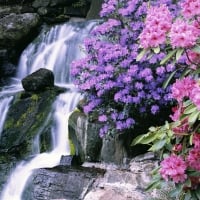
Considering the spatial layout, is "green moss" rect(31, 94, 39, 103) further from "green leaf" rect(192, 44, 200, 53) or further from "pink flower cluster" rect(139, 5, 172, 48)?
"green leaf" rect(192, 44, 200, 53)

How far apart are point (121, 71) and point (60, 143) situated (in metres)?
2.12

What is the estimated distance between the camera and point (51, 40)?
9.93m

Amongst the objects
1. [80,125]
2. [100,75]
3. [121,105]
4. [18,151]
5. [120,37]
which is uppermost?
[120,37]

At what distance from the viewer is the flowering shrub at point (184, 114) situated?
254 cm

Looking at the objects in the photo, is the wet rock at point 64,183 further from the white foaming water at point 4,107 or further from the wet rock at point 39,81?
the wet rock at point 39,81

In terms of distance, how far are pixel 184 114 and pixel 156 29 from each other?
487mm

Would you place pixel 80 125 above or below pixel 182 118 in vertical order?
below

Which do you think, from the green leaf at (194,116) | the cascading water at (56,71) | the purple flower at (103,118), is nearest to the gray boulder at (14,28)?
the cascading water at (56,71)

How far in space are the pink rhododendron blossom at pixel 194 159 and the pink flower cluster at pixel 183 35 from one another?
58cm

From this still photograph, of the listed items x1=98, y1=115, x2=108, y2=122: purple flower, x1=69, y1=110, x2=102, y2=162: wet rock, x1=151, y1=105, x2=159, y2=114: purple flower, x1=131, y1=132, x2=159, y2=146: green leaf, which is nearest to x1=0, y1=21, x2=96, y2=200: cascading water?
x1=69, y1=110, x2=102, y2=162: wet rock

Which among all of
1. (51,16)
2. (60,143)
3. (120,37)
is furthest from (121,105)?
(51,16)

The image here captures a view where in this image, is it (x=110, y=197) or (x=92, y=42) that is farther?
(x=92, y=42)

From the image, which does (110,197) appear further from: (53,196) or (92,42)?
(92,42)

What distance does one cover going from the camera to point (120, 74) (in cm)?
488
